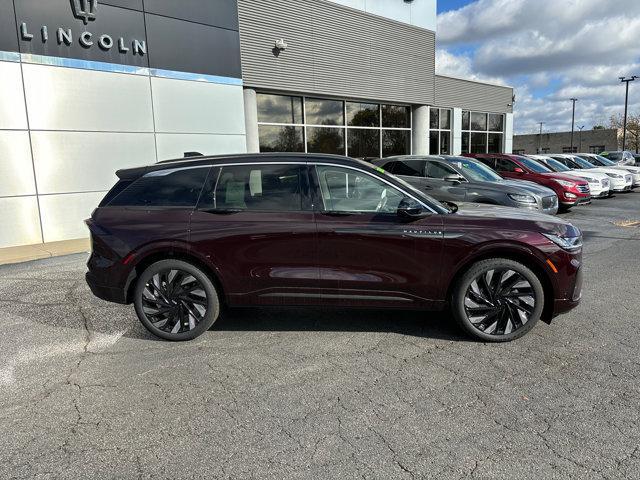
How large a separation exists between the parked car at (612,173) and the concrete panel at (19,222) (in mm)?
18597

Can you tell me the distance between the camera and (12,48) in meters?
9.11

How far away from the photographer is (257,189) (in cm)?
444

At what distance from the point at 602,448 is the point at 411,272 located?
6.38ft

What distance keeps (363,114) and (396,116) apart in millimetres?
2131

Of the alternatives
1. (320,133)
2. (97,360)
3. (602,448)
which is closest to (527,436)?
(602,448)

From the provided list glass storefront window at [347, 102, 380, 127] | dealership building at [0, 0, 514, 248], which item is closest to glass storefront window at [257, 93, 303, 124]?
dealership building at [0, 0, 514, 248]

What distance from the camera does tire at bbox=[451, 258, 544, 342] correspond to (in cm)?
413

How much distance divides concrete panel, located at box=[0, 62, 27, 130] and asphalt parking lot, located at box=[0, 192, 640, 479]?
5.83m

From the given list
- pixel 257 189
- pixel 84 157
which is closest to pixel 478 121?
pixel 84 157

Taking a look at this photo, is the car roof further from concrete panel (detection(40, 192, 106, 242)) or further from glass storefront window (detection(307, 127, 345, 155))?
glass storefront window (detection(307, 127, 345, 155))

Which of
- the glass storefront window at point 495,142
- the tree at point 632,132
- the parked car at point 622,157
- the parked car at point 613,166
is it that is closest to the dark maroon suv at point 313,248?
the parked car at point 613,166

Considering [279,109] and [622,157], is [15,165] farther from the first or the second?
[622,157]

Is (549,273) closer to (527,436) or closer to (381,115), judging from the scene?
(527,436)

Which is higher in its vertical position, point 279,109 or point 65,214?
point 279,109
